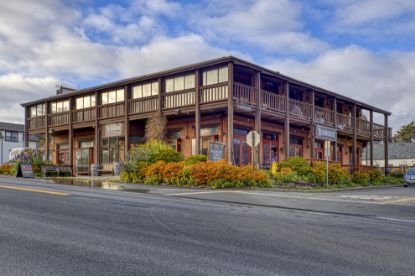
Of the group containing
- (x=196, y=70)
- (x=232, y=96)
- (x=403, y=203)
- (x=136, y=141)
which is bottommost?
(x=403, y=203)

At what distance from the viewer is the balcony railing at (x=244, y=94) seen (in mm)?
24031

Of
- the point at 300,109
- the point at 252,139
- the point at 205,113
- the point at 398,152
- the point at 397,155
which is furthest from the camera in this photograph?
the point at 398,152

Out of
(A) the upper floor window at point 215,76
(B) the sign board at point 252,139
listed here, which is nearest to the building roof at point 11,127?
(A) the upper floor window at point 215,76

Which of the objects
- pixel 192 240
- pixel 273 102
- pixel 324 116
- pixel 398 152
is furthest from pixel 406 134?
pixel 192 240

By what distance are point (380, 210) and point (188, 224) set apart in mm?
6420

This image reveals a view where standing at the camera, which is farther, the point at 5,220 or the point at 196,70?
the point at 196,70

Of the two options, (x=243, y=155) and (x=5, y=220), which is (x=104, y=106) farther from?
(x=5, y=220)

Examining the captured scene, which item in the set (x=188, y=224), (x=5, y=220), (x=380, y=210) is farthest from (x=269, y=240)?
(x=380, y=210)

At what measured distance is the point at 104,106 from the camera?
1232 inches

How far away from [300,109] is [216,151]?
8.94 m

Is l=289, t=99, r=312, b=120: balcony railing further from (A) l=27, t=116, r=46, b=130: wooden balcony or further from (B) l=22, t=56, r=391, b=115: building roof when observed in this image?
(A) l=27, t=116, r=46, b=130: wooden balcony

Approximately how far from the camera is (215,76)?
25547 mm

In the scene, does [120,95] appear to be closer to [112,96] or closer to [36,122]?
[112,96]

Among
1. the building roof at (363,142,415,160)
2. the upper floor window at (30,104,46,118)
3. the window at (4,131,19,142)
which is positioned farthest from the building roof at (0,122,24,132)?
the building roof at (363,142,415,160)
